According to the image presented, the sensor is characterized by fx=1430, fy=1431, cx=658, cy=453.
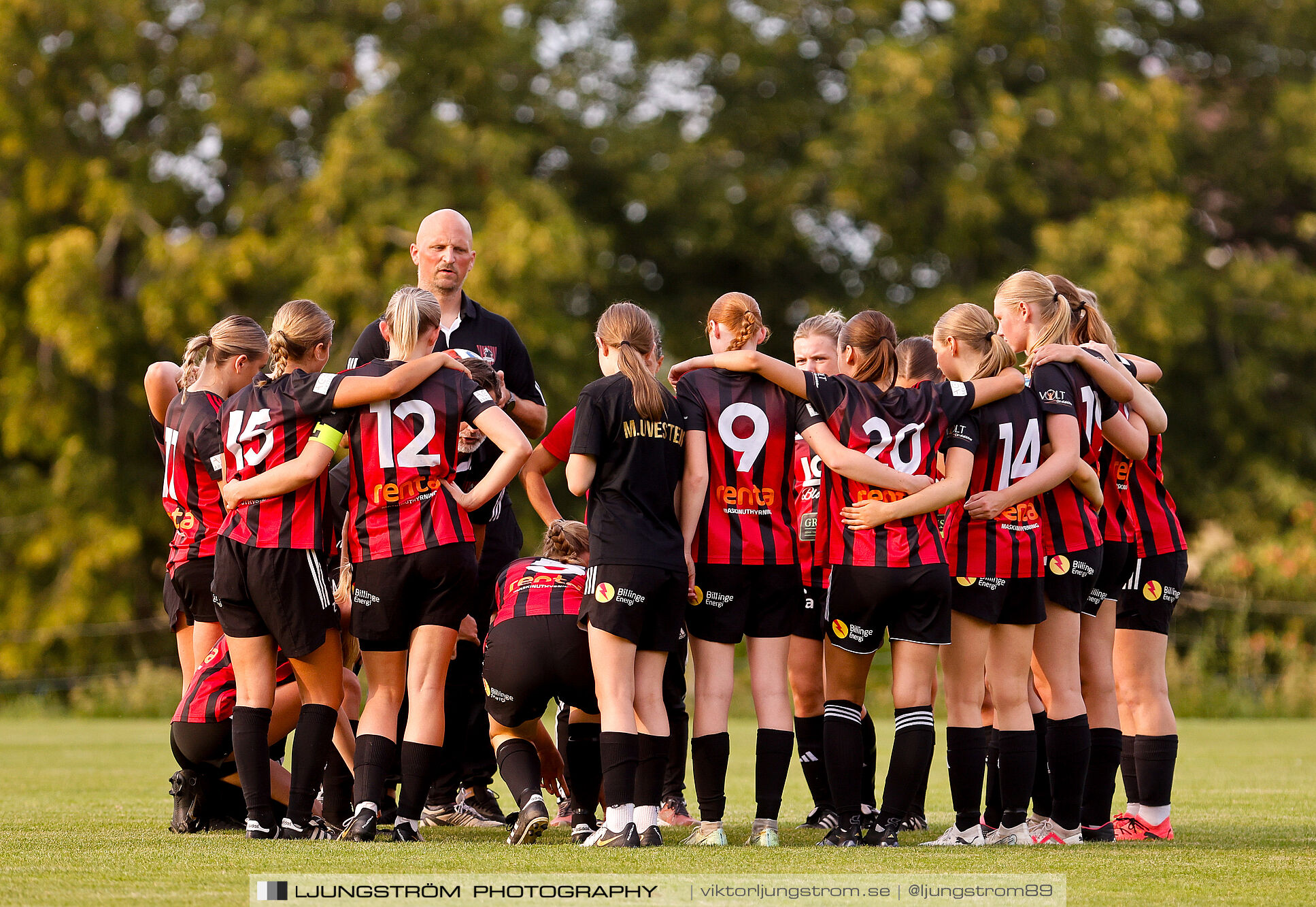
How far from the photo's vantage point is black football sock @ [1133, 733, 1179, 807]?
18.0 ft

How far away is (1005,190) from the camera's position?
18.1 metres

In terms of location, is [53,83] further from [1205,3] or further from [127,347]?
[1205,3]

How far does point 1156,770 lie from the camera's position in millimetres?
5488

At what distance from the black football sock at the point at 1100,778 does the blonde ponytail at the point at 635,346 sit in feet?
7.02

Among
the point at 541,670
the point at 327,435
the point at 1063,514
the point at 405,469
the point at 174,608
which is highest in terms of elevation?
the point at 327,435

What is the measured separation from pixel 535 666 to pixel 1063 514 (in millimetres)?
2045

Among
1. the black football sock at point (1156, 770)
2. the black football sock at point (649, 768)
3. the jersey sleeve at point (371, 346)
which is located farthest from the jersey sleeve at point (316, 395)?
the black football sock at point (1156, 770)

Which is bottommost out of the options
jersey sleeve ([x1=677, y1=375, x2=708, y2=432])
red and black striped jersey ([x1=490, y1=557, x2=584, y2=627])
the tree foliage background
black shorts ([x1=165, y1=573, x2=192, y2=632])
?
black shorts ([x1=165, y1=573, x2=192, y2=632])

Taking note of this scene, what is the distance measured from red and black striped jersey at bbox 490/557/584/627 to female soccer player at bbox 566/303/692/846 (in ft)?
0.95

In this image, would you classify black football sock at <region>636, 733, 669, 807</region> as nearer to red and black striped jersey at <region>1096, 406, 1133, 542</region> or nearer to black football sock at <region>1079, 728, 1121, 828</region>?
black football sock at <region>1079, 728, 1121, 828</region>

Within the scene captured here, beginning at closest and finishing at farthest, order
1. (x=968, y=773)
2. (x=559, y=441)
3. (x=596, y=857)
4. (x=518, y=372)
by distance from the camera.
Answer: (x=596, y=857)
(x=968, y=773)
(x=559, y=441)
(x=518, y=372)

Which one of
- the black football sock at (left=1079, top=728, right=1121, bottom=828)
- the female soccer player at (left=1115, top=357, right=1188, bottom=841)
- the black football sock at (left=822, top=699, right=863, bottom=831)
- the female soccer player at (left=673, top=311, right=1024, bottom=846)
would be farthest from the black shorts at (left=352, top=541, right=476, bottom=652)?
the female soccer player at (left=1115, top=357, right=1188, bottom=841)

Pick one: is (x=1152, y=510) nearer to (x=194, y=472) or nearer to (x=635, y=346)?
(x=635, y=346)

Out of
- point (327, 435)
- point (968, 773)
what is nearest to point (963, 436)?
point (968, 773)
